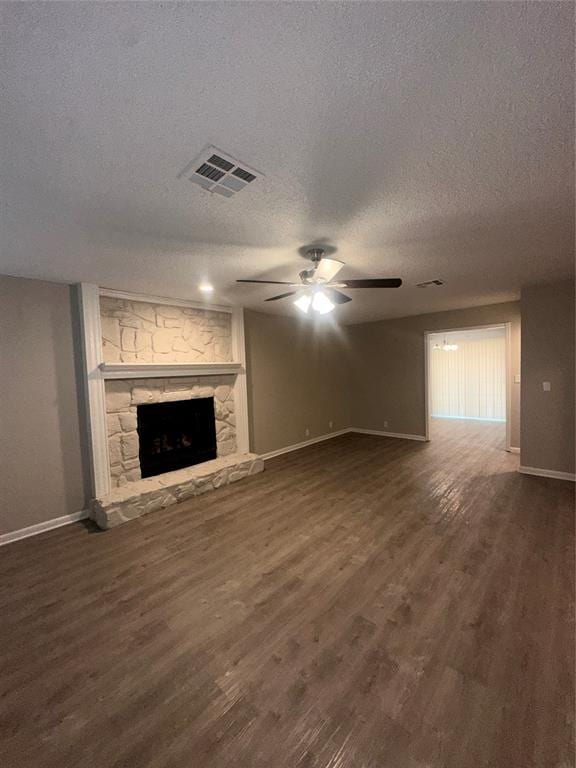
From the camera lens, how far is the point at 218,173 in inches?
61.3

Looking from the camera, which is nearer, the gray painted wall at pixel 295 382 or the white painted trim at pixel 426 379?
the gray painted wall at pixel 295 382

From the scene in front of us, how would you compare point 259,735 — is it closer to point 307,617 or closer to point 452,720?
point 307,617

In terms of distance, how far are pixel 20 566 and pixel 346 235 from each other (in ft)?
12.2

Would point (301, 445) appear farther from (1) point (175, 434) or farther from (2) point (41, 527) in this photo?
(2) point (41, 527)

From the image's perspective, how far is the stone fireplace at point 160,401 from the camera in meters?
3.41

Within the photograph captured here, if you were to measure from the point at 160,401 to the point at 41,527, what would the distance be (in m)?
1.71

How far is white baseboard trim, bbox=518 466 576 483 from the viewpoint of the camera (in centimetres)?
394

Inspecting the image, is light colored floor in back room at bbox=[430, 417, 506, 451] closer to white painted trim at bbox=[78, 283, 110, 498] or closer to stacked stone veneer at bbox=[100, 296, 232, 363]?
stacked stone veneer at bbox=[100, 296, 232, 363]

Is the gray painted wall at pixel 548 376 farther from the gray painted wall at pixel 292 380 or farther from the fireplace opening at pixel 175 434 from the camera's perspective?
the fireplace opening at pixel 175 434

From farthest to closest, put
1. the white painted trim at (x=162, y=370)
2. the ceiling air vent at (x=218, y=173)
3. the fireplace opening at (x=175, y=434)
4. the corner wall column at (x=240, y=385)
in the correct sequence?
the corner wall column at (x=240, y=385), the fireplace opening at (x=175, y=434), the white painted trim at (x=162, y=370), the ceiling air vent at (x=218, y=173)

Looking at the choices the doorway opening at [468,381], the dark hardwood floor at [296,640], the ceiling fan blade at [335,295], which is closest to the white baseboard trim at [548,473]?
the dark hardwood floor at [296,640]

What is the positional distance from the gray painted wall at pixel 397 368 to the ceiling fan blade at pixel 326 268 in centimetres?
393

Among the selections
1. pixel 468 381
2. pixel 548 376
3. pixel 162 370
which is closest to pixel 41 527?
pixel 162 370

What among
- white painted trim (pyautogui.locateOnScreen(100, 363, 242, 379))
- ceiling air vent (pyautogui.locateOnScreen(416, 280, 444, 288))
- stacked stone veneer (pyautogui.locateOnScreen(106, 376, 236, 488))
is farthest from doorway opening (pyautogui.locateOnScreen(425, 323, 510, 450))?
stacked stone veneer (pyautogui.locateOnScreen(106, 376, 236, 488))
